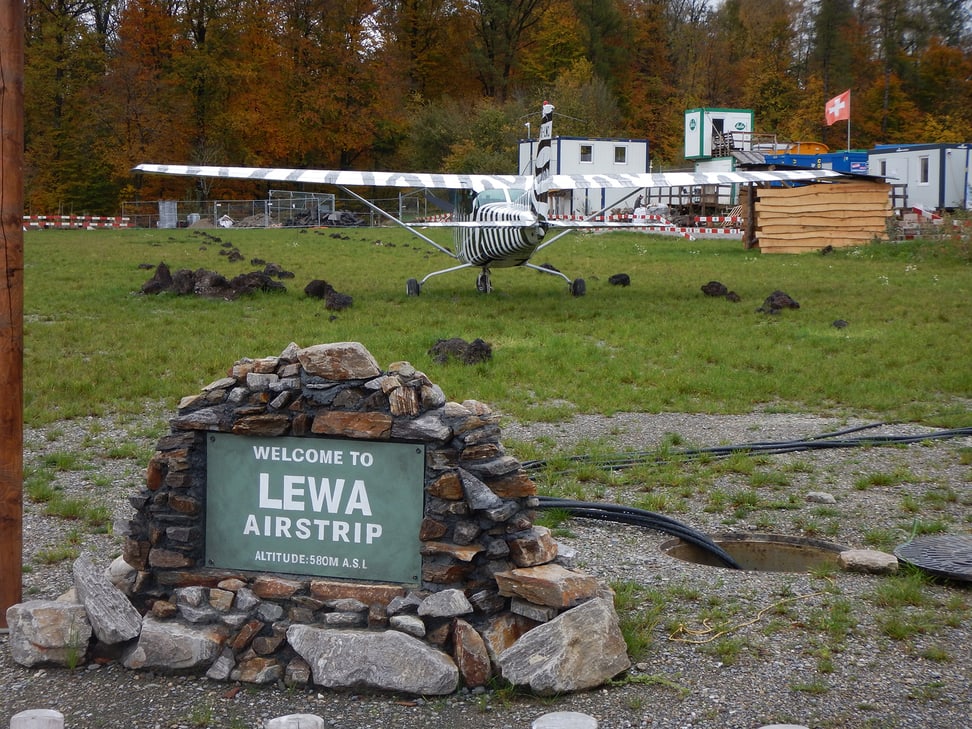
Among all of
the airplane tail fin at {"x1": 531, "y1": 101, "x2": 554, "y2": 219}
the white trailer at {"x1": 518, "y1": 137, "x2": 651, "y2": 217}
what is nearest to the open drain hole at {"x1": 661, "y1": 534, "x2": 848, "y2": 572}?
the airplane tail fin at {"x1": 531, "y1": 101, "x2": 554, "y2": 219}

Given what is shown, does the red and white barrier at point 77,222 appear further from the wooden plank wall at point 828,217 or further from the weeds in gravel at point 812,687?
the weeds in gravel at point 812,687

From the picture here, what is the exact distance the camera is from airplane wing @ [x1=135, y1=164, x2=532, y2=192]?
61.8 ft

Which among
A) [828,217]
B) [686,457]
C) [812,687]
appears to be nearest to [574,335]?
[686,457]

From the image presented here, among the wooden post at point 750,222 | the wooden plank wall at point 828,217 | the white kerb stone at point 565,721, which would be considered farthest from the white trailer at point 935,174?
the white kerb stone at point 565,721

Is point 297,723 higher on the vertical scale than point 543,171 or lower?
lower

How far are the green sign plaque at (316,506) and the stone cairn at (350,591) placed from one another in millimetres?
61

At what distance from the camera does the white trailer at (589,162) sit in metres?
53.5

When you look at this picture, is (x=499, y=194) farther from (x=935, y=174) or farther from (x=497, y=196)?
(x=935, y=174)

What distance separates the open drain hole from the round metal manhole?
42 cm

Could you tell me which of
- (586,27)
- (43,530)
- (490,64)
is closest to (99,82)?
(490,64)

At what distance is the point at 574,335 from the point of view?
1494 centimetres

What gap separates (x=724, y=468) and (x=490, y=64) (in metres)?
74.7

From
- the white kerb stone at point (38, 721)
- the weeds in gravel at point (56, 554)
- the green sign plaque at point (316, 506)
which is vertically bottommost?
the weeds in gravel at point (56, 554)

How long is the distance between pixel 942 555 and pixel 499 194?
16089 mm
